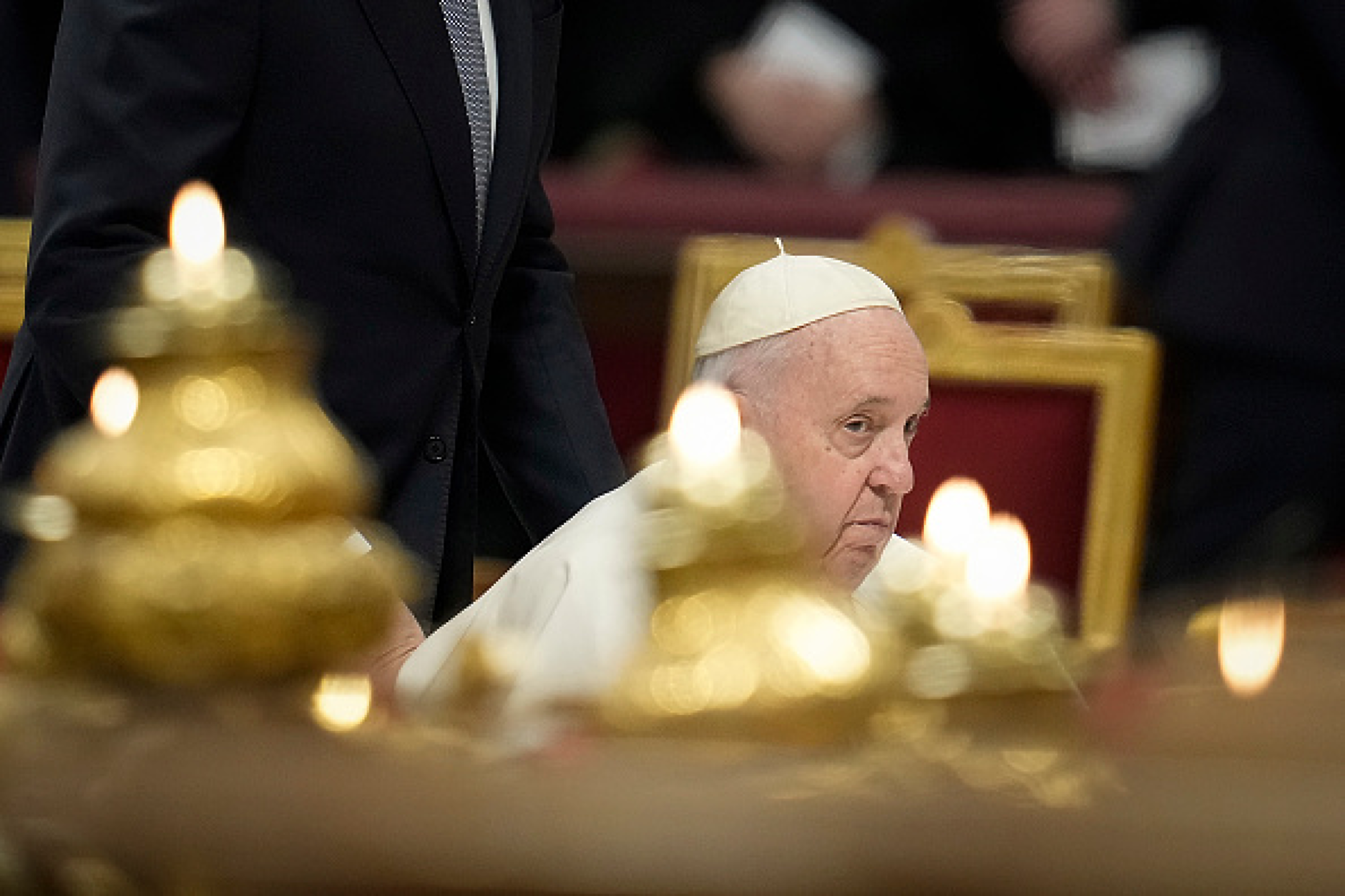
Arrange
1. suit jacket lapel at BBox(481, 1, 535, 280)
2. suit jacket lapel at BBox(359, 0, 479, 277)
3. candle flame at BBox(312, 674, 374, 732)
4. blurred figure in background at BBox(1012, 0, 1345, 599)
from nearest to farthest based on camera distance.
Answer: candle flame at BBox(312, 674, 374, 732), suit jacket lapel at BBox(359, 0, 479, 277), suit jacket lapel at BBox(481, 1, 535, 280), blurred figure in background at BBox(1012, 0, 1345, 599)

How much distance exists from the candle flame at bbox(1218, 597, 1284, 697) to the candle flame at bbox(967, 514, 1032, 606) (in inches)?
3.4

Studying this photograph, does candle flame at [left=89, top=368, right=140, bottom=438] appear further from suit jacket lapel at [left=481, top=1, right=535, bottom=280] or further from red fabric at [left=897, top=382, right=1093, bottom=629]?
red fabric at [left=897, top=382, right=1093, bottom=629]

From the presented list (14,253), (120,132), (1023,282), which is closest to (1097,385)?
(1023,282)

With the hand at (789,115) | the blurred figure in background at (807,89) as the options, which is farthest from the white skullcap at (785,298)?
the blurred figure in background at (807,89)

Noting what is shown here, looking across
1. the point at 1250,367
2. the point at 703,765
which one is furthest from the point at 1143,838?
the point at 1250,367

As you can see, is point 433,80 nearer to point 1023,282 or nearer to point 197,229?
point 1023,282

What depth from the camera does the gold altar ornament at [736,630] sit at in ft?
2.85

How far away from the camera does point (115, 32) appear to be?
2262 mm

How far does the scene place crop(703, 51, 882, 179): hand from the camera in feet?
A: 16.8

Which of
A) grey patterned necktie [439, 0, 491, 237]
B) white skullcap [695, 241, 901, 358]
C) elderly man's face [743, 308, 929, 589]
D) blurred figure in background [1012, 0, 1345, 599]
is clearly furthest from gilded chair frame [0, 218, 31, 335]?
blurred figure in background [1012, 0, 1345, 599]

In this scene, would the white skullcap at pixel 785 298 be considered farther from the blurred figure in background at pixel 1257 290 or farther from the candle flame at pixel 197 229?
the blurred figure in background at pixel 1257 290

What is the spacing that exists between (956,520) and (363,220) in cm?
141

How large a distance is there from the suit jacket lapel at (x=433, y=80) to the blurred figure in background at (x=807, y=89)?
2685 millimetres

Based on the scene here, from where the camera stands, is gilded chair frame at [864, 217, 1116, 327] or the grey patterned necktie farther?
gilded chair frame at [864, 217, 1116, 327]
